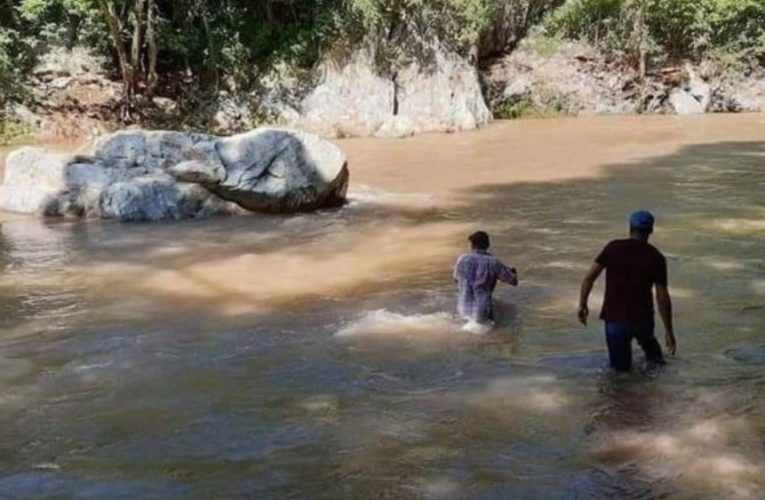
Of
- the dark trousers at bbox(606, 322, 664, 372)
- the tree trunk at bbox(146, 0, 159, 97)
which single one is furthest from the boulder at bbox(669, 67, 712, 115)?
the dark trousers at bbox(606, 322, 664, 372)

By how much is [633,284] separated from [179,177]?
31.8ft

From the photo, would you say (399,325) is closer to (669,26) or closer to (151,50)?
(151,50)

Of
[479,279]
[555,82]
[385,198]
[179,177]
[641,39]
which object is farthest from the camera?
[641,39]

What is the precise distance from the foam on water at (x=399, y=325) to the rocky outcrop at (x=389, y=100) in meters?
18.1

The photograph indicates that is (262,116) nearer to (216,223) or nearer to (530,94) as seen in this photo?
(530,94)

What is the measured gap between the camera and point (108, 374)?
7.56 meters

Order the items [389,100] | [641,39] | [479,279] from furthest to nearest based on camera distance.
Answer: [641,39] < [389,100] < [479,279]

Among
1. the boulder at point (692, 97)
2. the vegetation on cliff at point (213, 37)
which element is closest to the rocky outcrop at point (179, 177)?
the vegetation on cliff at point (213, 37)

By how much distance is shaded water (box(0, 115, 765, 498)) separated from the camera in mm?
5664

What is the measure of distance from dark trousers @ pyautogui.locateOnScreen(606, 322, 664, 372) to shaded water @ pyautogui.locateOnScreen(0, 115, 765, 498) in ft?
0.51

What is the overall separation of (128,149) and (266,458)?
1056cm

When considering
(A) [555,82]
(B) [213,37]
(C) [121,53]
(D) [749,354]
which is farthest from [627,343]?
(A) [555,82]

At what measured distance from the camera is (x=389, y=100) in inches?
1105

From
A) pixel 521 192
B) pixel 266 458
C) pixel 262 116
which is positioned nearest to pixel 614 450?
pixel 266 458
